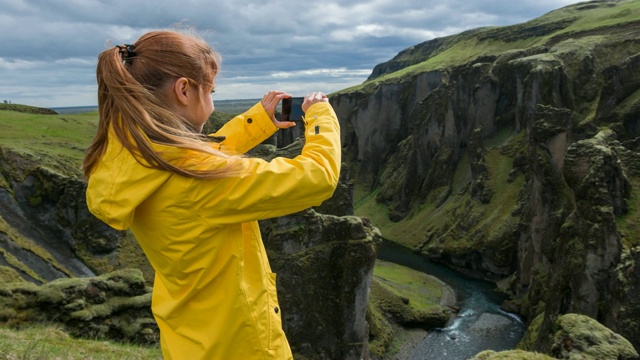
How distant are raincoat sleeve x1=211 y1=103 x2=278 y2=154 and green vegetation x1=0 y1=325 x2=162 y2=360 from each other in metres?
7.52

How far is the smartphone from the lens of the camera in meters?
6.02

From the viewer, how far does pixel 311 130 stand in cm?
498

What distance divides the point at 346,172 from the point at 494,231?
1683 inches

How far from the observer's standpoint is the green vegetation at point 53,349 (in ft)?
35.9

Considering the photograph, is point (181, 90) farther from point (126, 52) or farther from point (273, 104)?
point (273, 104)

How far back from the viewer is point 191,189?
4.28m

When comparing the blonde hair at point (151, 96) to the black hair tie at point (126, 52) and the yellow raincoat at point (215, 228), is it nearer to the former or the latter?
the black hair tie at point (126, 52)

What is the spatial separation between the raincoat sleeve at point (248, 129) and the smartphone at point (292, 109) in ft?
1.22

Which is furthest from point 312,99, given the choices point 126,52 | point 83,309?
point 83,309

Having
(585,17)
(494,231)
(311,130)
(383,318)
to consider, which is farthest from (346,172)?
(585,17)

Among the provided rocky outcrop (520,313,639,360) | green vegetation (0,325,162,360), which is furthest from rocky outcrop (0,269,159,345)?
rocky outcrop (520,313,639,360)

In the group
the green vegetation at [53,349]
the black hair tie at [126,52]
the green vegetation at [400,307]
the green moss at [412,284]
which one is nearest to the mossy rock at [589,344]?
the green vegetation at [53,349]

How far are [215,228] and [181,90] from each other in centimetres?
133

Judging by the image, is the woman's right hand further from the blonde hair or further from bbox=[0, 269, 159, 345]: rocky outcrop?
bbox=[0, 269, 159, 345]: rocky outcrop
